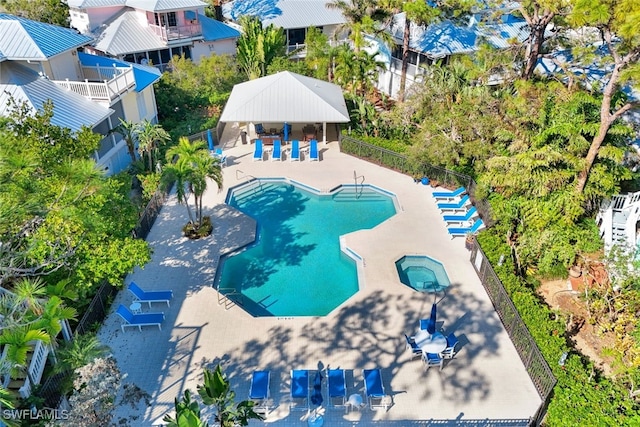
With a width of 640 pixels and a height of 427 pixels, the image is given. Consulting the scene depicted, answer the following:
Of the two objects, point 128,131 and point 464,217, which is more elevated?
point 128,131

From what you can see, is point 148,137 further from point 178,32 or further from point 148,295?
point 178,32

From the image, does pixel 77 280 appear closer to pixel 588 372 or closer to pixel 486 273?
pixel 486 273

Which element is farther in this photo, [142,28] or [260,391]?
[142,28]

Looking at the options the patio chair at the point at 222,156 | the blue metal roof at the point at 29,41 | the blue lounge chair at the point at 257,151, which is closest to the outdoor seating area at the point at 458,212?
the blue lounge chair at the point at 257,151

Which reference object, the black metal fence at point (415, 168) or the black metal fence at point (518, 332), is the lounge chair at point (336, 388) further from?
the black metal fence at point (415, 168)

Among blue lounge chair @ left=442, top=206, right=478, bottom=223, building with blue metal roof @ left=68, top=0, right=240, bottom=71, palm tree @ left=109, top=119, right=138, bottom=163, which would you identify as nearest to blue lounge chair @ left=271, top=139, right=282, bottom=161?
palm tree @ left=109, top=119, right=138, bottom=163

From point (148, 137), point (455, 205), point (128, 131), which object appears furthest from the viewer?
point (128, 131)

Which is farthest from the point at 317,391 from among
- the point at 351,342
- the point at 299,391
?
the point at 351,342
